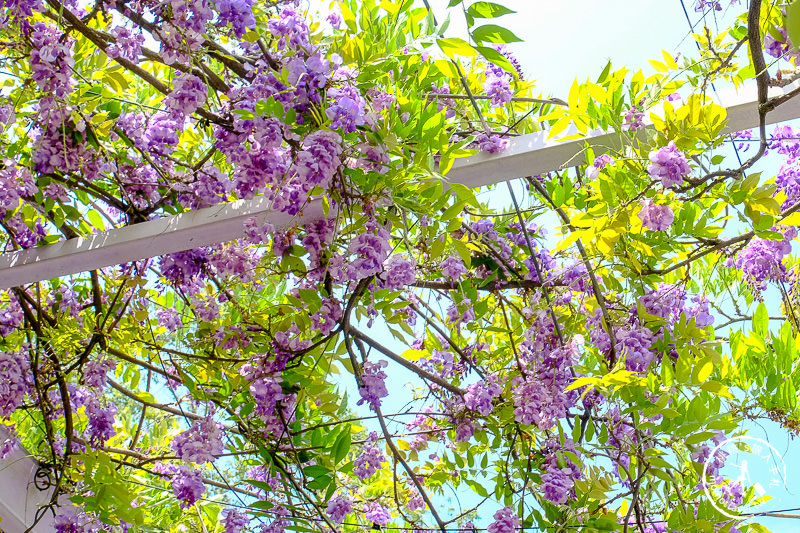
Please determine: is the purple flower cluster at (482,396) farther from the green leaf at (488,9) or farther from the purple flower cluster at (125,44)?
the purple flower cluster at (125,44)

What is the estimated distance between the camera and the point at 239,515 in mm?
1804

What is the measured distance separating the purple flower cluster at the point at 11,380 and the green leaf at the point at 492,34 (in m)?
1.48

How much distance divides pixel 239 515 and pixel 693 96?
143cm

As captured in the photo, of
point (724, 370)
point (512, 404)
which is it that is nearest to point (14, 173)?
point (512, 404)

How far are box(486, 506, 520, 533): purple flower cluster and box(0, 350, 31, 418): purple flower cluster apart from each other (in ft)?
4.18

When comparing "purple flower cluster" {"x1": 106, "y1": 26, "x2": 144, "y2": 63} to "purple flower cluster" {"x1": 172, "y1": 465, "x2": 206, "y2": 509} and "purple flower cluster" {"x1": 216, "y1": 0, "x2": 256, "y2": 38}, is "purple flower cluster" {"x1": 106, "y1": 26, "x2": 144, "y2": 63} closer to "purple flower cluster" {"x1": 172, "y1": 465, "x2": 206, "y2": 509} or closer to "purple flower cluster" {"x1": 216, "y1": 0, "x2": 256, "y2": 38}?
"purple flower cluster" {"x1": 216, "y1": 0, "x2": 256, "y2": 38}

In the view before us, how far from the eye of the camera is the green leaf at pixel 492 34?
113cm

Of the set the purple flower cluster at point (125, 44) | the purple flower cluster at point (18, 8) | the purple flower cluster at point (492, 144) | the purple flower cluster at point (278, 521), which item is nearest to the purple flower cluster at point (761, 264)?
the purple flower cluster at point (492, 144)

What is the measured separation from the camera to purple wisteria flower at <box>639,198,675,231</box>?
3.73ft

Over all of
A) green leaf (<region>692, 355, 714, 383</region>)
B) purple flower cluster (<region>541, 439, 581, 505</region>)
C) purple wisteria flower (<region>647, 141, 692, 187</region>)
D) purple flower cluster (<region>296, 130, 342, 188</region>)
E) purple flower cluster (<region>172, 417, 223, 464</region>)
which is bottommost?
purple flower cluster (<region>541, 439, 581, 505</region>)

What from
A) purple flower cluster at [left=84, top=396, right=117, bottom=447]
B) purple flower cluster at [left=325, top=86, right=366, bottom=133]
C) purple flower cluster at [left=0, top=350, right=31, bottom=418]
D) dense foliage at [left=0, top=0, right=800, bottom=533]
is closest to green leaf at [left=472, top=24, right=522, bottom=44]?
dense foliage at [left=0, top=0, right=800, bottom=533]

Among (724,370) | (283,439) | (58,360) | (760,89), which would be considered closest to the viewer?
(760,89)

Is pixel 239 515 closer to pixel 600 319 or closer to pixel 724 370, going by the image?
pixel 600 319

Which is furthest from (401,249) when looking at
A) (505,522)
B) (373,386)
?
(505,522)
